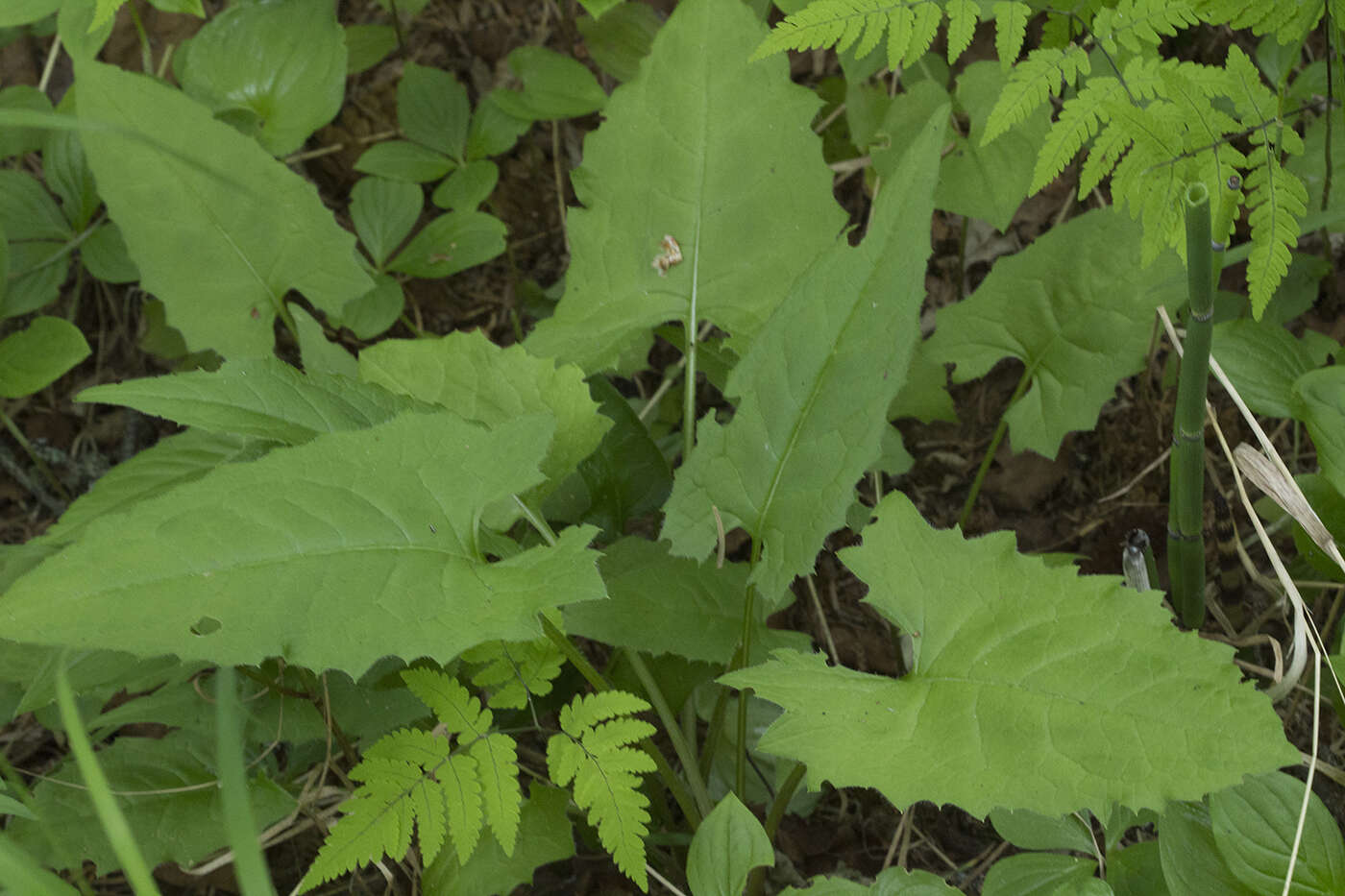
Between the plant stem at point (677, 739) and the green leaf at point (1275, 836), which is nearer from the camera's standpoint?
A: the green leaf at point (1275, 836)

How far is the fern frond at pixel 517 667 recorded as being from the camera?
1.66m

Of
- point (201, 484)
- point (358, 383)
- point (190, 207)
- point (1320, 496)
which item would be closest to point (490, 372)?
point (358, 383)

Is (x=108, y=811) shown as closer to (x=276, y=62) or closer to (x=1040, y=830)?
(x=1040, y=830)

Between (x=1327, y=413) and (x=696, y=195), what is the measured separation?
114cm

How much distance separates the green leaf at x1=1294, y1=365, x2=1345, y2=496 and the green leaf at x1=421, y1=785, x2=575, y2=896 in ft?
4.35

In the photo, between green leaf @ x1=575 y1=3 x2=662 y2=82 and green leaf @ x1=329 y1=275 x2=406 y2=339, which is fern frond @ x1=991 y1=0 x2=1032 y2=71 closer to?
green leaf @ x1=575 y1=3 x2=662 y2=82

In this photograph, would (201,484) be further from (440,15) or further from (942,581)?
(440,15)

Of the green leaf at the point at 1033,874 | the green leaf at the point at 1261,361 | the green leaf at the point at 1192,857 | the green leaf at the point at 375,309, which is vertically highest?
the green leaf at the point at 1261,361

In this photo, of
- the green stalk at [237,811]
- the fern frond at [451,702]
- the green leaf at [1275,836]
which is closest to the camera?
the green stalk at [237,811]

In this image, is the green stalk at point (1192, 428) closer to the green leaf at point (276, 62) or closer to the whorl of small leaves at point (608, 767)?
the whorl of small leaves at point (608, 767)

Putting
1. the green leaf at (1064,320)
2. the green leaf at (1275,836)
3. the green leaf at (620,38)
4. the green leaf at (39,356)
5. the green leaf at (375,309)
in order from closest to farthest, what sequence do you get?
the green leaf at (1275,836) < the green leaf at (1064,320) < the green leaf at (39,356) < the green leaf at (375,309) < the green leaf at (620,38)

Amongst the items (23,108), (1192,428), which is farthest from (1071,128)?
(23,108)

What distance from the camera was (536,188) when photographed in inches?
111

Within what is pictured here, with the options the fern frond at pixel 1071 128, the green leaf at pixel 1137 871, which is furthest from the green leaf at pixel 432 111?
the green leaf at pixel 1137 871
